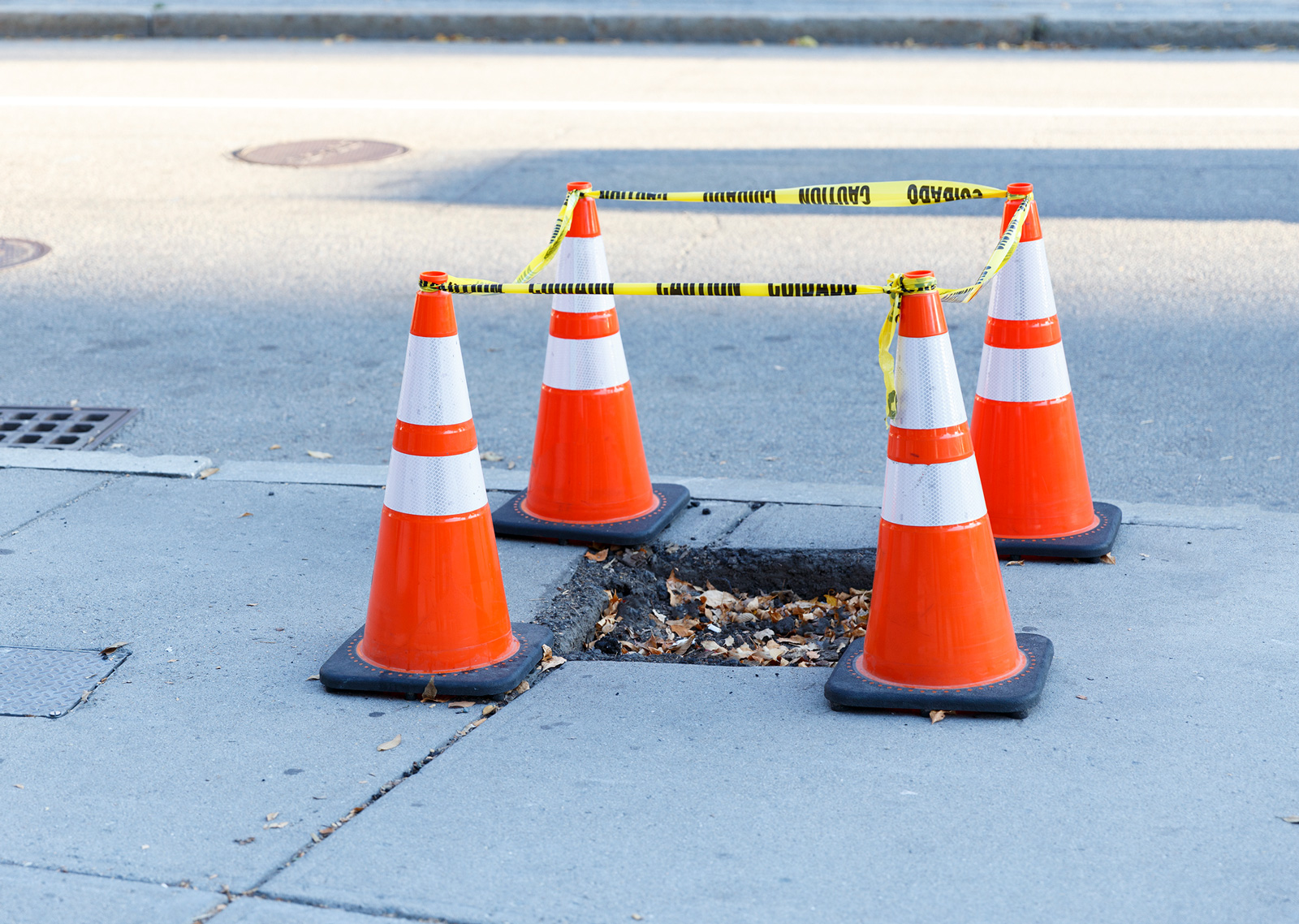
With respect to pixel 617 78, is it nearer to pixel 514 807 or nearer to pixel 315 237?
pixel 315 237

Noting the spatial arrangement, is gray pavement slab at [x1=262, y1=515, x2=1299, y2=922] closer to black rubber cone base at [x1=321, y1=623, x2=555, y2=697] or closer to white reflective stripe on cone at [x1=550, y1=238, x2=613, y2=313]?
black rubber cone base at [x1=321, y1=623, x2=555, y2=697]

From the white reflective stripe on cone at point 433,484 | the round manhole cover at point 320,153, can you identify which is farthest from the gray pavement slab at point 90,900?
Result: the round manhole cover at point 320,153

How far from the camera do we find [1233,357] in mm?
5965

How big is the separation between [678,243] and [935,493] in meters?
4.64

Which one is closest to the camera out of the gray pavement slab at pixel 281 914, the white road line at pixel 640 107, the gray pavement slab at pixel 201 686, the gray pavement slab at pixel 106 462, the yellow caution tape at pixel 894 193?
the gray pavement slab at pixel 281 914

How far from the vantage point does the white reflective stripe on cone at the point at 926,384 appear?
3.23 metres

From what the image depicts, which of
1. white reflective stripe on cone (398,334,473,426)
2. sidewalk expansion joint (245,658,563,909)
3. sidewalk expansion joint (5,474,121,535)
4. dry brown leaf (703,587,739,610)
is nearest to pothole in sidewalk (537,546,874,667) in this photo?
dry brown leaf (703,587,739,610)

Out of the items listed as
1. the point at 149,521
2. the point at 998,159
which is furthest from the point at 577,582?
the point at 998,159

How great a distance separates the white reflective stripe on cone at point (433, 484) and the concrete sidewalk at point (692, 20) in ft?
38.0

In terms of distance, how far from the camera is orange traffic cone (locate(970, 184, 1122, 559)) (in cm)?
405

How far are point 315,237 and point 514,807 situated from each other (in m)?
5.66

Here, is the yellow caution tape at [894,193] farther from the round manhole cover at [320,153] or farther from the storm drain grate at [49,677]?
the round manhole cover at [320,153]

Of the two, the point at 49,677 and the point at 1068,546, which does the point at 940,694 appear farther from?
the point at 49,677

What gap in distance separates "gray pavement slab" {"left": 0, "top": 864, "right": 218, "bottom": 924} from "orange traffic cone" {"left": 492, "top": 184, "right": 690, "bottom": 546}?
1.88m
